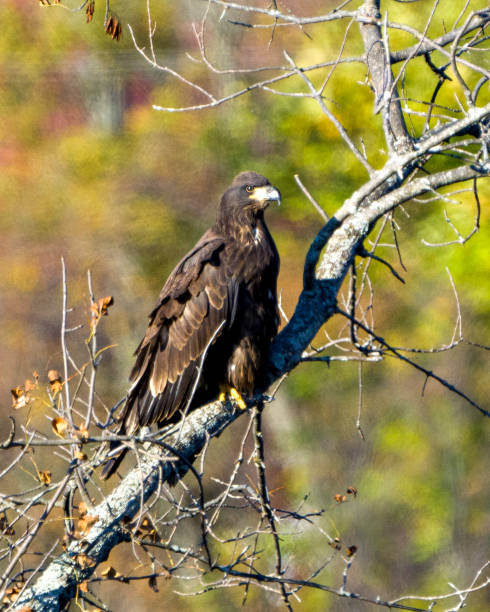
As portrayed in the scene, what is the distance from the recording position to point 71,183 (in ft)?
39.9

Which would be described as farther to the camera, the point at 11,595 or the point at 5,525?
the point at 5,525

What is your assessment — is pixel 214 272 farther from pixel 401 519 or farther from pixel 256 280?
pixel 401 519

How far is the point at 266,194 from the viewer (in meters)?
4.42

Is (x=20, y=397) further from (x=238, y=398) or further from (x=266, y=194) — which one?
(x=266, y=194)

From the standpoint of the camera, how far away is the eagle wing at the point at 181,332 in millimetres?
4156

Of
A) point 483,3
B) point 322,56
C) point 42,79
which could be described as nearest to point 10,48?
point 42,79

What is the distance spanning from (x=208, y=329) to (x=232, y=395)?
31cm

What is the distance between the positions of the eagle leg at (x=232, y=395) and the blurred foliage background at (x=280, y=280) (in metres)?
6.16

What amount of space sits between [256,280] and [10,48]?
965 centimetres

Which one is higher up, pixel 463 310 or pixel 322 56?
pixel 322 56

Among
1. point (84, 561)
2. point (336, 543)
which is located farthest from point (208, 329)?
point (84, 561)

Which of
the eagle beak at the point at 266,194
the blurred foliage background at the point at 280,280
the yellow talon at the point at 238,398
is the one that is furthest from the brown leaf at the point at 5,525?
the blurred foliage background at the point at 280,280

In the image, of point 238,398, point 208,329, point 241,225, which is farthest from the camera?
point 241,225

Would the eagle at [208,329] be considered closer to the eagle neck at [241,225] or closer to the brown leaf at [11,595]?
the eagle neck at [241,225]
